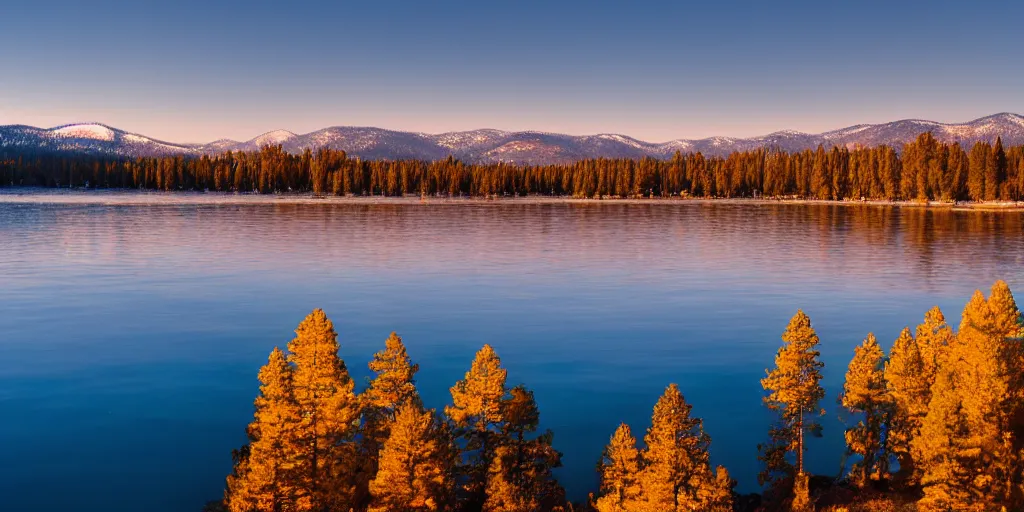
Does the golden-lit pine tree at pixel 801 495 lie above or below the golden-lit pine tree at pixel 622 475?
below

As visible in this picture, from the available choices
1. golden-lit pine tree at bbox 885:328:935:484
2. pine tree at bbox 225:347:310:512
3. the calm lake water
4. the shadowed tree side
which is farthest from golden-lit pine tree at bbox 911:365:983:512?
pine tree at bbox 225:347:310:512

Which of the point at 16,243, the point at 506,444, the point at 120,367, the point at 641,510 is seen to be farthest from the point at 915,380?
the point at 16,243

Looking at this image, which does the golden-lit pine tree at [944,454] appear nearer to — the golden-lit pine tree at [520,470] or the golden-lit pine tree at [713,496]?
the golden-lit pine tree at [713,496]

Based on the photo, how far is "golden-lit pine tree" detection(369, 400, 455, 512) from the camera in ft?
71.5

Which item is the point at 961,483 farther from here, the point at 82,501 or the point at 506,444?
the point at 82,501

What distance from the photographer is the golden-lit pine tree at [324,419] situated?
22969 millimetres

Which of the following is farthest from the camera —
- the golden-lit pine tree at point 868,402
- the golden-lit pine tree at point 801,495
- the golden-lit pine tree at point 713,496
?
the golden-lit pine tree at point 868,402

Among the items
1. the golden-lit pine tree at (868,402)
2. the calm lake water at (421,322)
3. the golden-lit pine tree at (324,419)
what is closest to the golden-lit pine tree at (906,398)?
the golden-lit pine tree at (868,402)

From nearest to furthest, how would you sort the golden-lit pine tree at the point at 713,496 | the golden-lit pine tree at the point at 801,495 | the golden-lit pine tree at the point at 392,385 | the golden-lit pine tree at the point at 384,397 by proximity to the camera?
the golden-lit pine tree at the point at 713,496 < the golden-lit pine tree at the point at 801,495 < the golden-lit pine tree at the point at 384,397 < the golden-lit pine tree at the point at 392,385

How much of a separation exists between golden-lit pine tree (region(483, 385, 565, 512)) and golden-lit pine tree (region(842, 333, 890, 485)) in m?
10.8

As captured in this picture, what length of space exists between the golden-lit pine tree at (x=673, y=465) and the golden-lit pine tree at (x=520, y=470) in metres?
3.84

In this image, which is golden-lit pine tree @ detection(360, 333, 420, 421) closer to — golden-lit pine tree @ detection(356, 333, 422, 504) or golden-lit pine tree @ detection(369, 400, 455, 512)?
golden-lit pine tree @ detection(356, 333, 422, 504)

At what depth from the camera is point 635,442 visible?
83.5 feet

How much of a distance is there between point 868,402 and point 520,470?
13.3 metres
